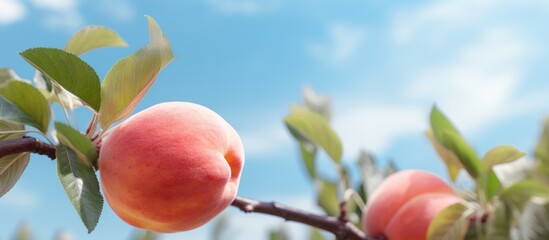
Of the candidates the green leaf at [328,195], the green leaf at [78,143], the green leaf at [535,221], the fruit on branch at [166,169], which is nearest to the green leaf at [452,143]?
the green leaf at [535,221]

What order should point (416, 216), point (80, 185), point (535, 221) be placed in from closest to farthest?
point (80, 185)
point (535, 221)
point (416, 216)

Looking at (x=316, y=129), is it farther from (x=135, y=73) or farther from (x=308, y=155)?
(x=135, y=73)

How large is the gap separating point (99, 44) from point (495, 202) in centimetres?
80

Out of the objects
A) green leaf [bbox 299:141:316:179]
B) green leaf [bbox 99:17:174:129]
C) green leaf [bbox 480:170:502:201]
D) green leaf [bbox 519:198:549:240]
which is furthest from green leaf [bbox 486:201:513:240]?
green leaf [bbox 99:17:174:129]

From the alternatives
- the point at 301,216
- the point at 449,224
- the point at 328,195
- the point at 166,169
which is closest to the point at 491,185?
the point at 449,224

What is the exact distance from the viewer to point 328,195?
1396 mm

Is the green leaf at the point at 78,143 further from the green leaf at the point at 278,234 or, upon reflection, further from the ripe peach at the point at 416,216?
the green leaf at the point at 278,234

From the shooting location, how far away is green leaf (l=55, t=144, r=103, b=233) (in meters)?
0.63

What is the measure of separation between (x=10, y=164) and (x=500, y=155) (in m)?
0.80

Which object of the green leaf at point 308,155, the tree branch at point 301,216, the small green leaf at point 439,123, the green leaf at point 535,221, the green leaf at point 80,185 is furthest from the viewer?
the green leaf at point 308,155

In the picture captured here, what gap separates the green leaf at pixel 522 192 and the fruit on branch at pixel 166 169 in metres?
0.57

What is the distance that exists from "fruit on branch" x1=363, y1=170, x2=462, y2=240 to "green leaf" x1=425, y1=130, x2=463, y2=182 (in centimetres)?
4

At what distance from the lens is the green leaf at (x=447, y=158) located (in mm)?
1194

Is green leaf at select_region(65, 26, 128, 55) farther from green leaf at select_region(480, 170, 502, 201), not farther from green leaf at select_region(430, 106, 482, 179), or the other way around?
green leaf at select_region(480, 170, 502, 201)
